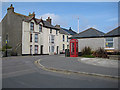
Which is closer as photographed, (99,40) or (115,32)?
(115,32)

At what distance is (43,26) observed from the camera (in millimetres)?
35219

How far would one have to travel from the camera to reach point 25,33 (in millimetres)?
30391

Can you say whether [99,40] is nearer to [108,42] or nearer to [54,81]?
[108,42]

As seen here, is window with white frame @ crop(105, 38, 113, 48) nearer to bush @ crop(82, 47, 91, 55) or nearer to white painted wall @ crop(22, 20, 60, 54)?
bush @ crop(82, 47, 91, 55)

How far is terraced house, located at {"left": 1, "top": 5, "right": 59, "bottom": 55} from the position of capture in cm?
3008

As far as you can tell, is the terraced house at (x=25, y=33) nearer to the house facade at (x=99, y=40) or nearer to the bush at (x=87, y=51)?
the house facade at (x=99, y=40)

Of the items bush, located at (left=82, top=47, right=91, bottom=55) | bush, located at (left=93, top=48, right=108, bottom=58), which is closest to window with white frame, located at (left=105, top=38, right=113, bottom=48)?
bush, located at (left=93, top=48, right=108, bottom=58)

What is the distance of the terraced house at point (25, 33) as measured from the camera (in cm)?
3008

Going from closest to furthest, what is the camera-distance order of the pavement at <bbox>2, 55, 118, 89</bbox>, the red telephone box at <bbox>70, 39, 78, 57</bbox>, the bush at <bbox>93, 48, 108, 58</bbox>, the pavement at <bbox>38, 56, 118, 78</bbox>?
the pavement at <bbox>2, 55, 118, 89</bbox> < the pavement at <bbox>38, 56, 118, 78</bbox> < the bush at <bbox>93, 48, 108, 58</bbox> < the red telephone box at <bbox>70, 39, 78, 57</bbox>

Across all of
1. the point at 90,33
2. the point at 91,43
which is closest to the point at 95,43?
the point at 91,43

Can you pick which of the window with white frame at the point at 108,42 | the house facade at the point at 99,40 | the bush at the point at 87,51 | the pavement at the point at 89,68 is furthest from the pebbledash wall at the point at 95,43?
the pavement at the point at 89,68

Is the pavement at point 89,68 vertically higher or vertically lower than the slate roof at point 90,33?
lower

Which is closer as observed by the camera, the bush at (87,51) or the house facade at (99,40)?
the house facade at (99,40)

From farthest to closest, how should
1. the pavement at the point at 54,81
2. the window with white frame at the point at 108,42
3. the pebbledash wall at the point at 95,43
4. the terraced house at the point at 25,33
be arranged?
the terraced house at the point at 25,33
the window with white frame at the point at 108,42
the pebbledash wall at the point at 95,43
the pavement at the point at 54,81
